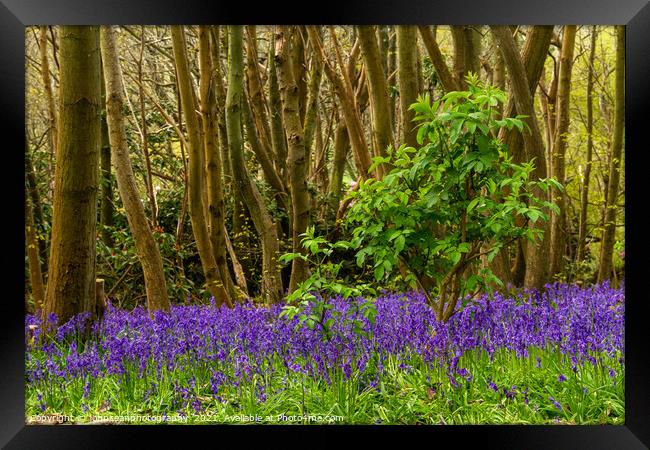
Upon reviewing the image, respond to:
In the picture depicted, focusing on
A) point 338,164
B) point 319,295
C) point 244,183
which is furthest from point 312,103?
point 319,295

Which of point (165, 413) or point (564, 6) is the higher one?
point (564, 6)

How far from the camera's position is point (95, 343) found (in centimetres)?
389

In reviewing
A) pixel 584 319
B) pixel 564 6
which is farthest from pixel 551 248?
pixel 564 6

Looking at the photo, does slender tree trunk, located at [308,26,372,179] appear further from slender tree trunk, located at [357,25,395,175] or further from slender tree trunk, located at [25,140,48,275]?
slender tree trunk, located at [25,140,48,275]

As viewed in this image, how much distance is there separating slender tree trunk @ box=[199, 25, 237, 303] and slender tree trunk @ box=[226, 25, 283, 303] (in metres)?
0.23

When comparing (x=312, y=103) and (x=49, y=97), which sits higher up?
(x=312, y=103)

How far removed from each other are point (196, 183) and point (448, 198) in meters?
2.99

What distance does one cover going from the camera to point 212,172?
591cm

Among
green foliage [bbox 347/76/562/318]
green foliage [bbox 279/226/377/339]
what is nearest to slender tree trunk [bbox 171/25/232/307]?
green foliage [bbox 279/226/377/339]

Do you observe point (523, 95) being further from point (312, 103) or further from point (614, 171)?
point (312, 103)

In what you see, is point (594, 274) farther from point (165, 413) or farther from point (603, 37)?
point (165, 413)

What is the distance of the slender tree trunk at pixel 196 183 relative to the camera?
18.3ft

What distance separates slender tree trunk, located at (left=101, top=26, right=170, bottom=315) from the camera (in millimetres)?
4625

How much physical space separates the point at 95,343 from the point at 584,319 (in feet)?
10.9
